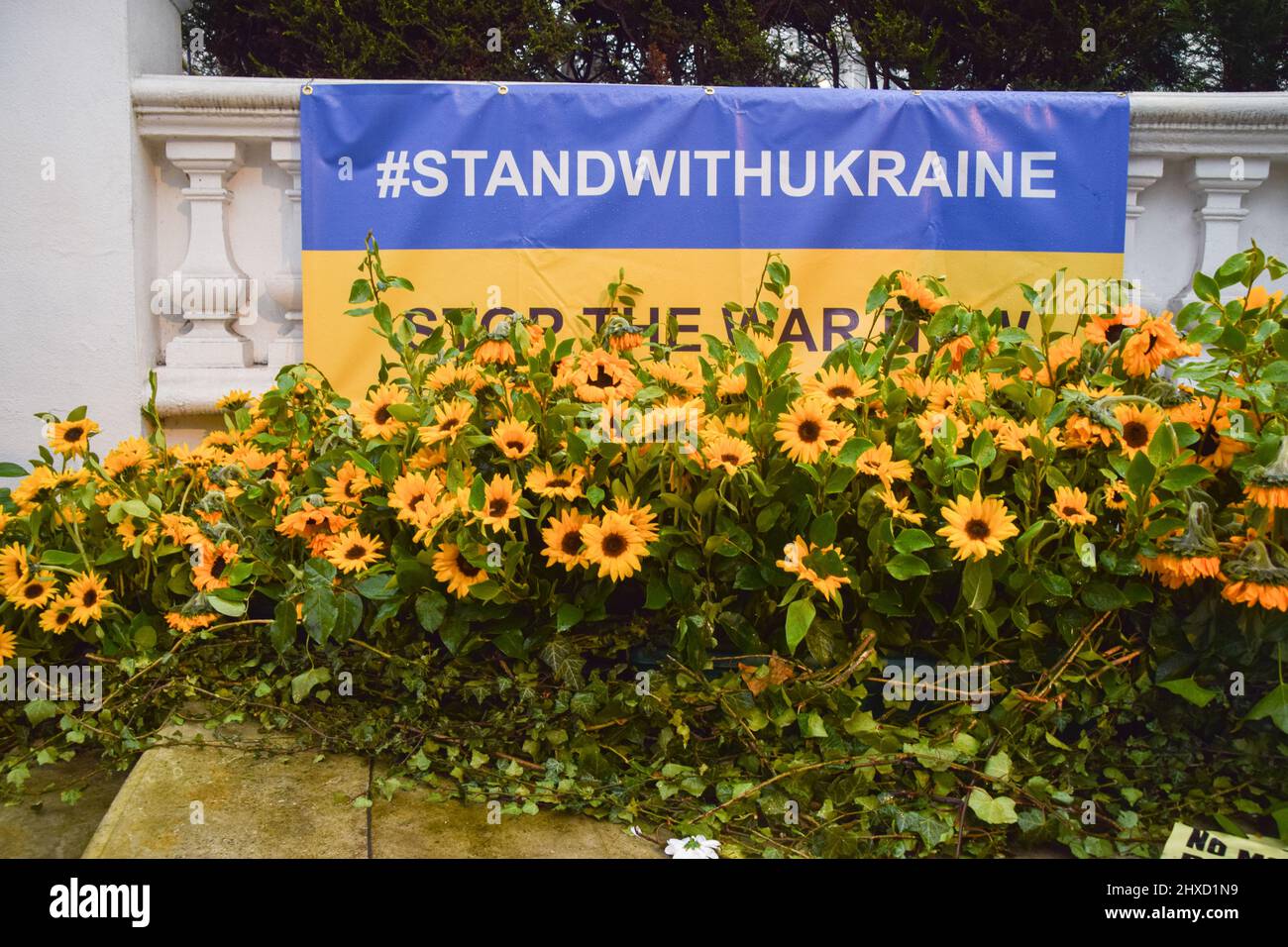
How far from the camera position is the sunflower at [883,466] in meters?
1.74

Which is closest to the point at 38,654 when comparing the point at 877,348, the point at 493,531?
the point at 493,531

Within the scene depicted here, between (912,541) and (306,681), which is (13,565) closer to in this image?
(306,681)

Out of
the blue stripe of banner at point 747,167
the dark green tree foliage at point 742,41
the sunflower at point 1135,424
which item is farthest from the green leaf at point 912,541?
the dark green tree foliage at point 742,41

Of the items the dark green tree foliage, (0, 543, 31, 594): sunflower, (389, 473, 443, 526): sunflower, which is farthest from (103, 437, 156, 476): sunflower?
the dark green tree foliage

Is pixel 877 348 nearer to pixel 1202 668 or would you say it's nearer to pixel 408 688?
pixel 1202 668

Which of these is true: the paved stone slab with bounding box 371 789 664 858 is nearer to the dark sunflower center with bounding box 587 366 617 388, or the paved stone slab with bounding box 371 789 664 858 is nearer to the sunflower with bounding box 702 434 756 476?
the sunflower with bounding box 702 434 756 476

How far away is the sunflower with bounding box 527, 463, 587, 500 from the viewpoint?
1.75 m

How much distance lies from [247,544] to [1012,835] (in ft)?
4.86

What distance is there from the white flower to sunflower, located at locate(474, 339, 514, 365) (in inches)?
38.1

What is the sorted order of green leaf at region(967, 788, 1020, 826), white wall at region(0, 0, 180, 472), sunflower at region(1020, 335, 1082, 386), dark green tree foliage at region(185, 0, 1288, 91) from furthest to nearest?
dark green tree foliage at region(185, 0, 1288, 91) → white wall at region(0, 0, 180, 472) → sunflower at region(1020, 335, 1082, 386) → green leaf at region(967, 788, 1020, 826)

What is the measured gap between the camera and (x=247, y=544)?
2035 millimetres

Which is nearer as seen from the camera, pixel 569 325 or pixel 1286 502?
pixel 1286 502

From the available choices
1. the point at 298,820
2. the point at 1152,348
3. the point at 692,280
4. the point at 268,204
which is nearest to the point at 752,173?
the point at 692,280

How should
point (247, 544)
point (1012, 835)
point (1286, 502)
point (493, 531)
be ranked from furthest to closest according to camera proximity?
point (247, 544)
point (493, 531)
point (1012, 835)
point (1286, 502)
